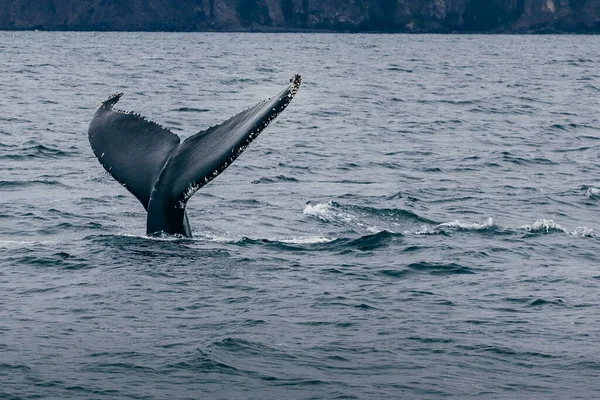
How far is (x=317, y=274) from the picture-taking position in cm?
1117

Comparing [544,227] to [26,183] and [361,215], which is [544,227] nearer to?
[361,215]

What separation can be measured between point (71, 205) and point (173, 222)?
5325 millimetres

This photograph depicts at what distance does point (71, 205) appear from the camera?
1537cm

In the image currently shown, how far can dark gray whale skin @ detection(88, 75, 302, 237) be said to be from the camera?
9398mm

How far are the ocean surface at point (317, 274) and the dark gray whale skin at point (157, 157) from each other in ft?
2.67

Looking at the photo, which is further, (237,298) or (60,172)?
(60,172)

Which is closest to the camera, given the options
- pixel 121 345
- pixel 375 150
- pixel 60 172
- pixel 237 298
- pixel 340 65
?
pixel 121 345

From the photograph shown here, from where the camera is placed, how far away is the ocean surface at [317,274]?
320 inches

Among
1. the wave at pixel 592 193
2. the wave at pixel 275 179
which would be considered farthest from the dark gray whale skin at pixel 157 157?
the wave at pixel 592 193

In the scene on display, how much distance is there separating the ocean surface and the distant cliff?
131831 mm

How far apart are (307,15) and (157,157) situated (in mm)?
147568

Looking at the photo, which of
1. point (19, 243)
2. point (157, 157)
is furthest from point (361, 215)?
point (157, 157)

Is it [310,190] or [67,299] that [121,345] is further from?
[310,190]

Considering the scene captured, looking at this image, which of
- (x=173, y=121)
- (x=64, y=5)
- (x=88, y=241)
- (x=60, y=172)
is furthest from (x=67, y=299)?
(x=64, y=5)
